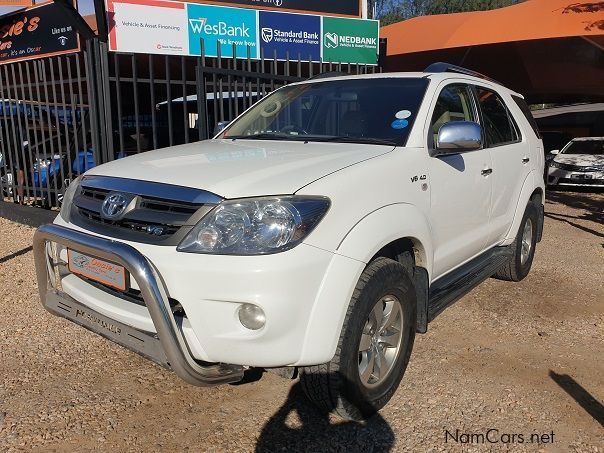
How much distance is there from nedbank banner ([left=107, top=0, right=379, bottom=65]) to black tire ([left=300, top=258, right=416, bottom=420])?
469 cm

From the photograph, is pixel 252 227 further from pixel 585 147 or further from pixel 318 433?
pixel 585 147

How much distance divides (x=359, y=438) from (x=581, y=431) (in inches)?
45.2

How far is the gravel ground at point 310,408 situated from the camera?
271cm

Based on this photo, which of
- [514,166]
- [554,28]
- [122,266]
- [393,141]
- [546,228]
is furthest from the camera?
[554,28]

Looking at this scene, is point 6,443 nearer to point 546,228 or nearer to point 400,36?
point 546,228

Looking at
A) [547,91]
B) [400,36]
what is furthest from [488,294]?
[547,91]

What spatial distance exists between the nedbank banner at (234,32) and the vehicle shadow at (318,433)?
4.91 metres

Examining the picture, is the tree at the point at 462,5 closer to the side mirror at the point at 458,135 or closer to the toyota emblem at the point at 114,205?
the side mirror at the point at 458,135

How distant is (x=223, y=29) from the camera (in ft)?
25.4

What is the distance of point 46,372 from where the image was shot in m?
3.37

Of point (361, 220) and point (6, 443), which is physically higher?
point (361, 220)

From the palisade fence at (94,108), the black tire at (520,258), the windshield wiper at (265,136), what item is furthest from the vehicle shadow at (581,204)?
the windshield wiper at (265,136)

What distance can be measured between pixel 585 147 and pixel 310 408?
14.5 m

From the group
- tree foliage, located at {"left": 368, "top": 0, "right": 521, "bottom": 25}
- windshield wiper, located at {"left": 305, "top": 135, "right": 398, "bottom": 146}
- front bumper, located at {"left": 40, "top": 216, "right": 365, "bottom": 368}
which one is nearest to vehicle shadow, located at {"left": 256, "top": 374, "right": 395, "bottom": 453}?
front bumper, located at {"left": 40, "top": 216, "right": 365, "bottom": 368}
